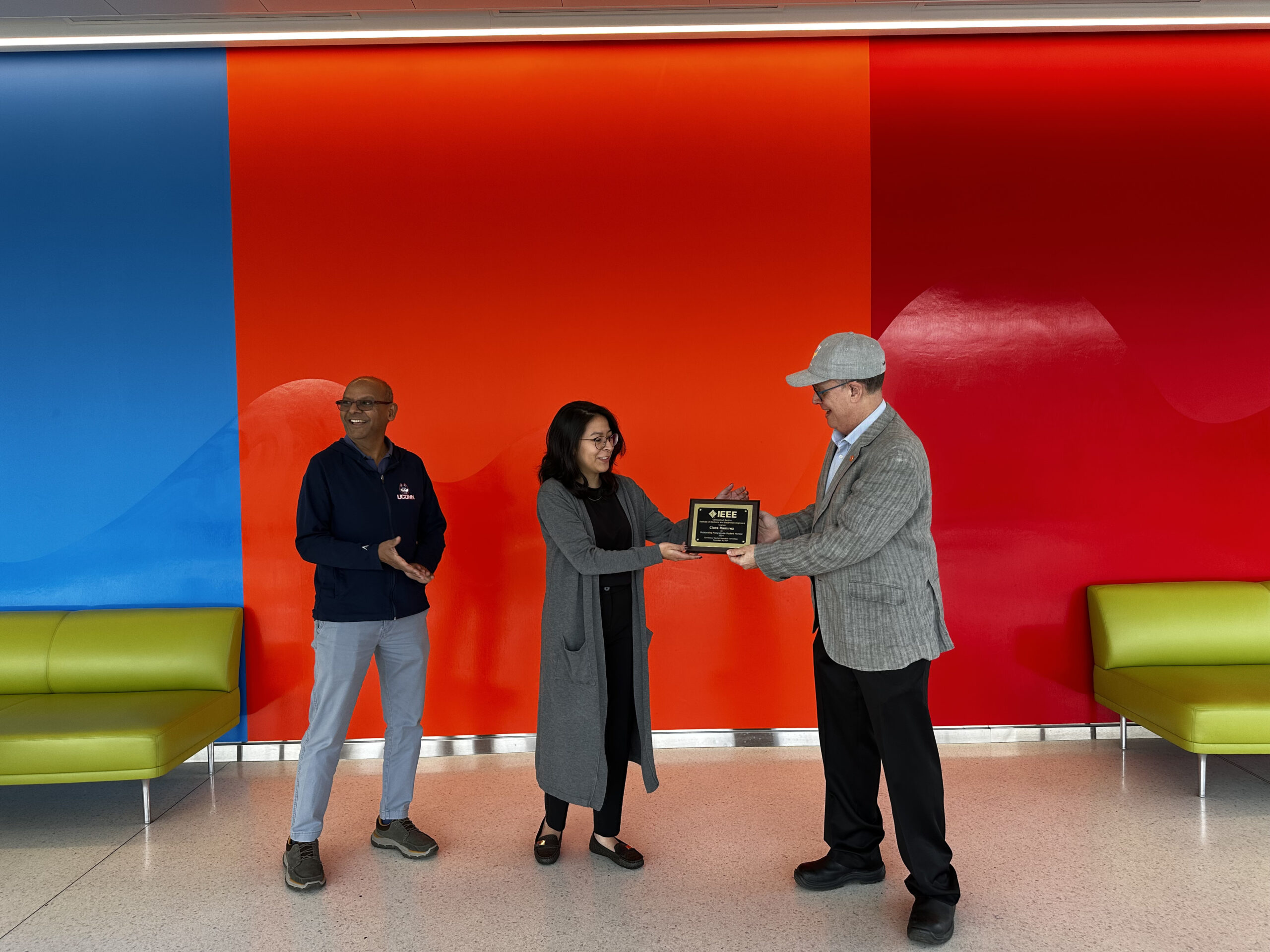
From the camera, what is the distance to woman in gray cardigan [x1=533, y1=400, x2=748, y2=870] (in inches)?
129

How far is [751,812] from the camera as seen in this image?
3955mm

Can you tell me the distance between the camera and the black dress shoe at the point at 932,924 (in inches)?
112

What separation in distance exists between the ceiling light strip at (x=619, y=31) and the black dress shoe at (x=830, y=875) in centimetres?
407

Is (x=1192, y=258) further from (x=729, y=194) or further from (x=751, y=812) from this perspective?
(x=751, y=812)

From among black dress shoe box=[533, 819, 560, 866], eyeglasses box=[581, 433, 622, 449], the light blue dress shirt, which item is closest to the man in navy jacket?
black dress shoe box=[533, 819, 560, 866]

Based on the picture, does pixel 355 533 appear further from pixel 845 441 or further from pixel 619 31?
pixel 619 31

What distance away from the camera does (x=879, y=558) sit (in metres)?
2.95

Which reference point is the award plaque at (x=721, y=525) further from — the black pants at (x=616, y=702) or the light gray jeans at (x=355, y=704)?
the light gray jeans at (x=355, y=704)

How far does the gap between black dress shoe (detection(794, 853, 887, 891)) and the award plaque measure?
4.12 ft

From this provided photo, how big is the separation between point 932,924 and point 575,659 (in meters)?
1.51

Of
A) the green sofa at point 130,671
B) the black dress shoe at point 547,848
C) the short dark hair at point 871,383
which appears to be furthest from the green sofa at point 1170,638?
the green sofa at point 130,671

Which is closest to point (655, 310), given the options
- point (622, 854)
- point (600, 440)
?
point (600, 440)

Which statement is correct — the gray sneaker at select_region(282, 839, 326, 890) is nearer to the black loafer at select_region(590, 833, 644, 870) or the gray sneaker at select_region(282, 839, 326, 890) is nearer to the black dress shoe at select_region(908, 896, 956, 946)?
the black loafer at select_region(590, 833, 644, 870)

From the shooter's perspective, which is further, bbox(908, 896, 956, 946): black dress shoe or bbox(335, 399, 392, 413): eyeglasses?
bbox(335, 399, 392, 413): eyeglasses
